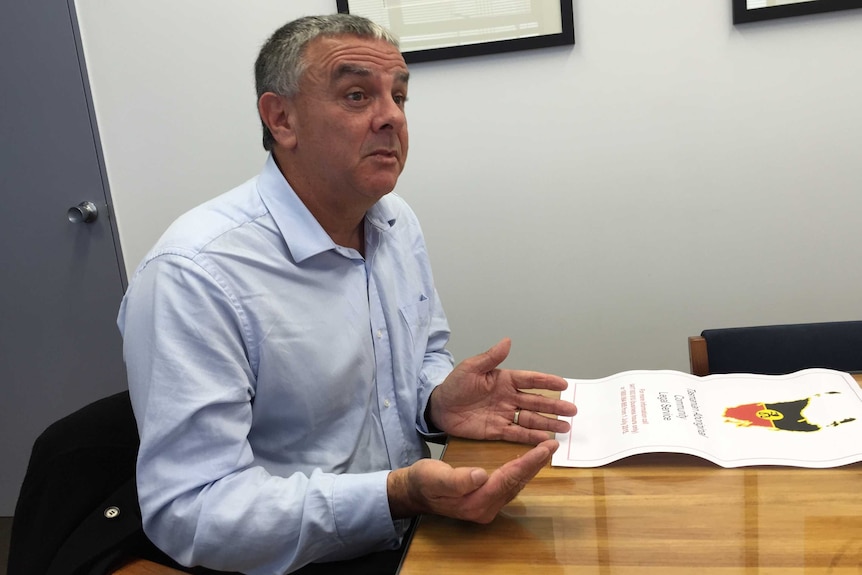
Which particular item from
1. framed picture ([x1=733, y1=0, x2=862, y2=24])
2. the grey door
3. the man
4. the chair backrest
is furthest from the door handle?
framed picture ([x1=733, y1=0, x2=862, y2=24])

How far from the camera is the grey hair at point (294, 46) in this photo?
1.28 m

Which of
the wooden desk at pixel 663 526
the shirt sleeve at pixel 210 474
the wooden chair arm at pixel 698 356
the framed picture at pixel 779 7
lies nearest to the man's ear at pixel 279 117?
the shirt sleeve at pixel 210 474

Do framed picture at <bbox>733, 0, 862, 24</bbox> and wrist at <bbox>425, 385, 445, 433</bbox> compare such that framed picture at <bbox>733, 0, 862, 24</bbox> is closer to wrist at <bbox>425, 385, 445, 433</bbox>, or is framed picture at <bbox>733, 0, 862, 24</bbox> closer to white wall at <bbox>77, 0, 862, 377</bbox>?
white wall at <bbox>77, 0, 862, 377</bbox>

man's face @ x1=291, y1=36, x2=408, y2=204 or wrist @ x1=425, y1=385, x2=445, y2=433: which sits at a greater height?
man's face @ x1=291, y1=36, x2=408, y2=204

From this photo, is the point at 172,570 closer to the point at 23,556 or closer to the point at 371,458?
the point at 23,556

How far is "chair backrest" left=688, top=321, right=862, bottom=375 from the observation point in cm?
153

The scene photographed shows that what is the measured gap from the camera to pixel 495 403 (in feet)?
4.18

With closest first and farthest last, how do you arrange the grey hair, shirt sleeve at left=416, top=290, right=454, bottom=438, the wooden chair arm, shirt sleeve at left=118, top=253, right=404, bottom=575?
shirt sleeve at left=118, top=253, right=404, bottom=575 → the grey hair → shirt sleeve at left=416, top=290, right=454, bottom=438 → the wooden chair arm

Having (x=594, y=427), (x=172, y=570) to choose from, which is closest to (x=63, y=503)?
(x=172, y=570)

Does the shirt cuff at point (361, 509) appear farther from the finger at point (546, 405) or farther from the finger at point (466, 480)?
the finger at point (546, 405)

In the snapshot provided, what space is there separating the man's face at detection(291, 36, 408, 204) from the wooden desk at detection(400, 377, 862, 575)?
1.95 ft

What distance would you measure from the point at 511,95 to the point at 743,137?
0.66 m

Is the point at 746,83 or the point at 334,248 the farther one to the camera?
the point at 746,83

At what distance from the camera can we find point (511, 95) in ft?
7.02
